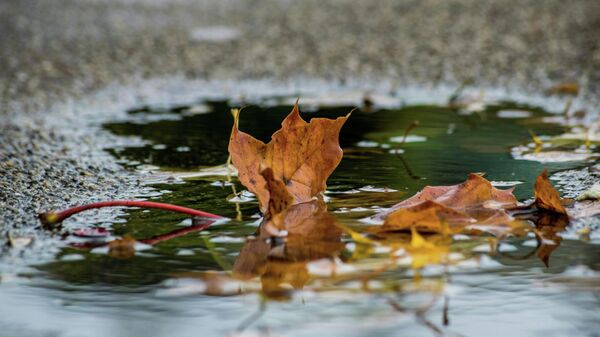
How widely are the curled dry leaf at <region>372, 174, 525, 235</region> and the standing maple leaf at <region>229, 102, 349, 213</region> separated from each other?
0.15 metres

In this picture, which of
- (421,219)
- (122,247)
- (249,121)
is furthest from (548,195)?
(249,121)

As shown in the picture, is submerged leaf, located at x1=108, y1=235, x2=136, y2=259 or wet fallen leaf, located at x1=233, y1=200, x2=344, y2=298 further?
submerged leaf, located at x1=108, y1=235, x2=136, y2=259

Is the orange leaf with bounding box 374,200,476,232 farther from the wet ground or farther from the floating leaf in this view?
the floating leaf

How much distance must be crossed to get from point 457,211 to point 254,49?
2611mm

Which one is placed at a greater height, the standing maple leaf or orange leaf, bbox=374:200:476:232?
the standing maple leaf

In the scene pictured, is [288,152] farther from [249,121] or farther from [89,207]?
[249,121]

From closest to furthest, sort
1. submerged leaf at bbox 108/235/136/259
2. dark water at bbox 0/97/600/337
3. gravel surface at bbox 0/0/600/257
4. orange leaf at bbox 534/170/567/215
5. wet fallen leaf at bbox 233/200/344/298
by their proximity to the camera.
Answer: dark water at bbox 0/97/600/337
wet fallen leaf at bbox 233/200/344/298
submerged leaf at bbox 108/235/136/259
orange leaf at bbox 534/170/567/215
gravel surface at bbox 0/0/600/257

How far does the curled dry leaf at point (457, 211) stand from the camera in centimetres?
144

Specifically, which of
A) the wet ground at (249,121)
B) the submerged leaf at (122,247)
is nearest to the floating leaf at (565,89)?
the wet ground at (249,121)

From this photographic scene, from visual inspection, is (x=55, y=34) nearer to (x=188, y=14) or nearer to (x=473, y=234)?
(x=188, y=14)

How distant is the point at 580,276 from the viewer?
4.19 feet

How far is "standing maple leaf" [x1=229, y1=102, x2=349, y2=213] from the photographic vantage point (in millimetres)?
1550

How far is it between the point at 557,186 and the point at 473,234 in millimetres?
455

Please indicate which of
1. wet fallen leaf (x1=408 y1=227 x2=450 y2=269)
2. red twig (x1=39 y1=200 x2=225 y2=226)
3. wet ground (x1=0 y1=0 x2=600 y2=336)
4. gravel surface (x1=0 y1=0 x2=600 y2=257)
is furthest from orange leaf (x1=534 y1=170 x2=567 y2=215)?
gravel surface (x1=0 y1=0 x2=600 y2=257)
